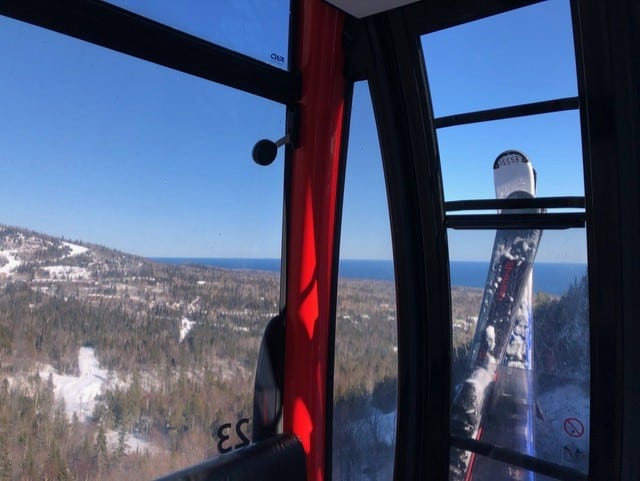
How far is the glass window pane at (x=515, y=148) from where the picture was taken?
1600mm

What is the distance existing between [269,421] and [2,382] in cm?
107

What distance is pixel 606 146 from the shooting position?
1.47 m

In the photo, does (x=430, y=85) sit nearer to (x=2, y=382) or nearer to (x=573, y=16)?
(x=573, y=16)

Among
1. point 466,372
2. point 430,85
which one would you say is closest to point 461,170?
point 430,85

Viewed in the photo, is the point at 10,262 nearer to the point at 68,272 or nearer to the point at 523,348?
the point at 68,272

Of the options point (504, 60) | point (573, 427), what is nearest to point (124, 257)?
point (504, 60)

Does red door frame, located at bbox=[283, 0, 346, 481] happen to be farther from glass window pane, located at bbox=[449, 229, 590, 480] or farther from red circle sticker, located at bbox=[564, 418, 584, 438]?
red circle sticker, located at bbox=[564, 418, 584, 438]

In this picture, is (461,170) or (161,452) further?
(461,170)

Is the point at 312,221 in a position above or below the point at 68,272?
above

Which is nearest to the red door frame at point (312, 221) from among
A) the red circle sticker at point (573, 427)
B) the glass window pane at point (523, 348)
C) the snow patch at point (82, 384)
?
the glass window pane at point (523, 348)

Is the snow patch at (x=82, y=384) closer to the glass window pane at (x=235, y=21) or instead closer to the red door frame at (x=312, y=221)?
the red door frame at (x=312, y=221)

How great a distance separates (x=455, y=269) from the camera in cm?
192

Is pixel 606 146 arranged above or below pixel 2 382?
above

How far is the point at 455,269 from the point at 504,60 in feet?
2.89
